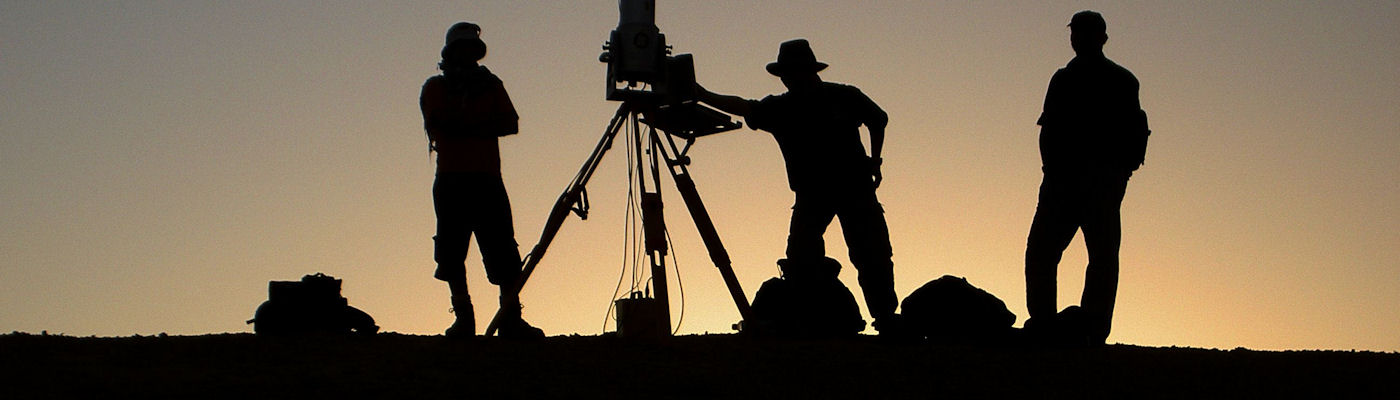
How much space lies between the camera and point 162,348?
880cm

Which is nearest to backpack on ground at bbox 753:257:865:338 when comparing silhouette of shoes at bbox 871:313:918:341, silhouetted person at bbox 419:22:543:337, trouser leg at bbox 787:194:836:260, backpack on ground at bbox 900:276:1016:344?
trouser leg at bbox 787:194:836:260

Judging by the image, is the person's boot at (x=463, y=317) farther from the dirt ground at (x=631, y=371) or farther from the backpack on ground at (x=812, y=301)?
the backpack on ground at (x=812, y=301)

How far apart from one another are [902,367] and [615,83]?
256 centimetres

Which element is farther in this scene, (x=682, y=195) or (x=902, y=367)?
(x=682, y=195)

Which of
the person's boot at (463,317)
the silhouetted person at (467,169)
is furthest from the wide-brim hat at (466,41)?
the person's boot at (463,317)

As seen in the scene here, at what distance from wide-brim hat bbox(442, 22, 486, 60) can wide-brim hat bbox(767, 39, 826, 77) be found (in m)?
1.90

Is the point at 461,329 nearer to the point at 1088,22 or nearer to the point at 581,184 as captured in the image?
the point at 581,184

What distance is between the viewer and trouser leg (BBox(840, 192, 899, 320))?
10680 millimetres

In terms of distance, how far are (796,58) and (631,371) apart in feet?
10.3

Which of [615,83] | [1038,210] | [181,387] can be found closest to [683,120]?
[615,83]

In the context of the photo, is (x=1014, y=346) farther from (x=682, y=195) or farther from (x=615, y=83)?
(x=615, y=83)

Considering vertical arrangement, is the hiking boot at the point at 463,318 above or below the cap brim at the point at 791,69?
below

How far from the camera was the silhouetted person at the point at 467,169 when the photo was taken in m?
9.89

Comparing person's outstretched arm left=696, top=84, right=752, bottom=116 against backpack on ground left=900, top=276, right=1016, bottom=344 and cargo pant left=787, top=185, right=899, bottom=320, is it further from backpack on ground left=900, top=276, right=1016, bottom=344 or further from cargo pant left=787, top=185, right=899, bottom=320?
backpack on ground left=900, top=276, right=1016, bottom=344
